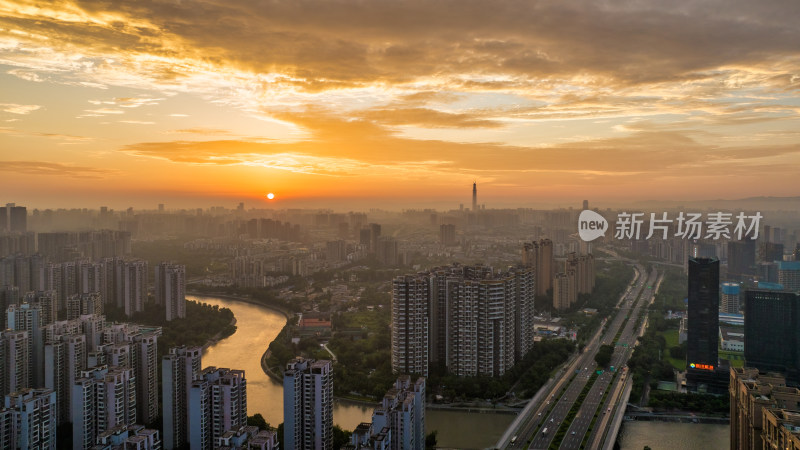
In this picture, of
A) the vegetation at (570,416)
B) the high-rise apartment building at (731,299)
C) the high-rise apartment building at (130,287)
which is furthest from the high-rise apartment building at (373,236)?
the vegetation at (570,416)

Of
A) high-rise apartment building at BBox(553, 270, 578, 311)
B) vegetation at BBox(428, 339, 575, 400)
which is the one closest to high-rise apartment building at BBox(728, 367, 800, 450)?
vegetation at BBox(428, 339, 575, 400)

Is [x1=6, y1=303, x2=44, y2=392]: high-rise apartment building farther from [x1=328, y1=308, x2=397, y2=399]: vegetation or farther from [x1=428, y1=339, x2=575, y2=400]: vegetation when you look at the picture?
[x1=428, y1=339, x2=575, y2=400]: vegetation

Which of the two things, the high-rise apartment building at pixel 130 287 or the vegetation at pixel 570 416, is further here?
the high-rise apartment building at pixel 130 287

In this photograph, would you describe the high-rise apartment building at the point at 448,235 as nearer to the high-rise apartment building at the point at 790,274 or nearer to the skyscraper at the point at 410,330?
the high-rise apartment building at the point at 790,274

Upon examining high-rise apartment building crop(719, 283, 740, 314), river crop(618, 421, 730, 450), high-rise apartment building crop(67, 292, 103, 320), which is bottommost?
river crop(618, 421, 730, 450)

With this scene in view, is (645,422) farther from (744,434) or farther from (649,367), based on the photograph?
(744,434)
